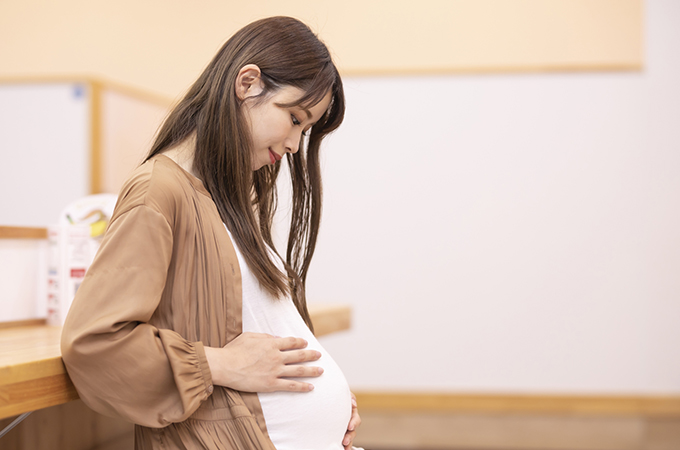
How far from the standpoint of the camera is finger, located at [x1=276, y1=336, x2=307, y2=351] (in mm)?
822

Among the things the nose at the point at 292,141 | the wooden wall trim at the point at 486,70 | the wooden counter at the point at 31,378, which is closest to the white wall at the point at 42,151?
the wooden wall trim at the point at 486,70

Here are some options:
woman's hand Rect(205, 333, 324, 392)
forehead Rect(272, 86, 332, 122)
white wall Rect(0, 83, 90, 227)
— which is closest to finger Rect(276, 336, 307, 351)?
woman's hand Rect(205, 333, 324, 392)

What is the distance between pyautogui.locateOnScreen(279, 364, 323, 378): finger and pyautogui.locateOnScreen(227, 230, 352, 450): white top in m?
0.01

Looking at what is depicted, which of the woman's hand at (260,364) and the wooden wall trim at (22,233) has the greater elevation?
the wooden wall trim at (22,233)

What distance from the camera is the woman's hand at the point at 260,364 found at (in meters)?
0.77

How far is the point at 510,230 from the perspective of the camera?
260 cm

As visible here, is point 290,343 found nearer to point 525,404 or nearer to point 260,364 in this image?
point 260,364

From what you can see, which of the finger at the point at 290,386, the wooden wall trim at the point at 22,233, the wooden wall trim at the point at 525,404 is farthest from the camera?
the wooden wall trim at the point at 525,404

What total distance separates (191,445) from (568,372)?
2.18 meters

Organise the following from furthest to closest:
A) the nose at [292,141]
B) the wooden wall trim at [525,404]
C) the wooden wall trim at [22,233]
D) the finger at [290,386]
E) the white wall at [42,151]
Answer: the wooden wall trim at [525,404] < the white wall at [42,151] < the wooden wall trim at [22,233] < the nose at [292,141] < the finger at [290,386]

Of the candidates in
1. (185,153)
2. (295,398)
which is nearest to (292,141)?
(185,153)

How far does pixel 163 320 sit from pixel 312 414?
0.25 meters

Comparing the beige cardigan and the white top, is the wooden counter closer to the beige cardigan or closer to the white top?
the beige cardigan

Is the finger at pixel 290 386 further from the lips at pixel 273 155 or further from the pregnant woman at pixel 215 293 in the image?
the lips at pixel 273 155
